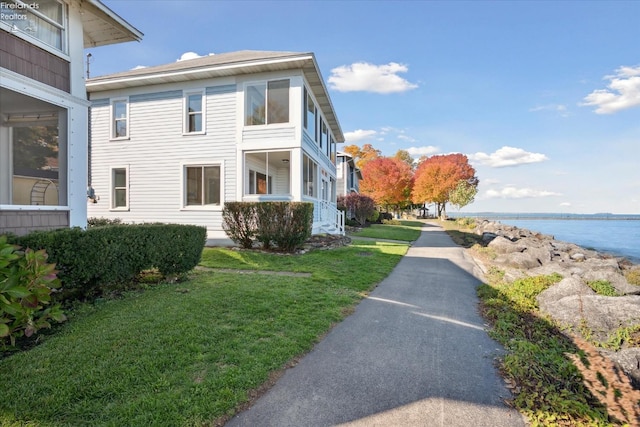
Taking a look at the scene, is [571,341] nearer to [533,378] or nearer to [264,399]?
[533,378]

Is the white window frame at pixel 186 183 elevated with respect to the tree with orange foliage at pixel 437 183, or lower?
lower

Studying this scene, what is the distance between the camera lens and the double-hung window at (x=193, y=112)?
495 inches

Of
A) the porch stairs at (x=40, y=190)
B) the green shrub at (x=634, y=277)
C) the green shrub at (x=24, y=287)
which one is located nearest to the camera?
the green shrub at (x=24, y=287)

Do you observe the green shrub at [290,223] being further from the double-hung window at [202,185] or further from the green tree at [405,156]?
the green tree at [405,156]

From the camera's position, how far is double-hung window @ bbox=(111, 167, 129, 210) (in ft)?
43.7

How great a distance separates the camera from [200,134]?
12.4 m

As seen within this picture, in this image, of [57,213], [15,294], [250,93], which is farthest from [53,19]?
[250,93]

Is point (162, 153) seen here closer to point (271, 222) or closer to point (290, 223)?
point (271, 222)

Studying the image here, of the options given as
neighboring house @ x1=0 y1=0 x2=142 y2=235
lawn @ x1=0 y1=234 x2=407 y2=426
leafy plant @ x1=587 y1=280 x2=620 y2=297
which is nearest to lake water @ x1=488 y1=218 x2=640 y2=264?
leafy plant @ x1=587 y1=280 x2=620 y2=297

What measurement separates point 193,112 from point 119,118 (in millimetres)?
3595

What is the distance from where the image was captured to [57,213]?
586cm

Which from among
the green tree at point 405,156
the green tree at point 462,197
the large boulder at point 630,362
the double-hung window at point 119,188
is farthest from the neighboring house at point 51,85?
the green tree at point 405,156

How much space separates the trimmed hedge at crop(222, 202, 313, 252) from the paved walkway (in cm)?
490

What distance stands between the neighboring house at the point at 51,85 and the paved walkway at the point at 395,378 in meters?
5.38
